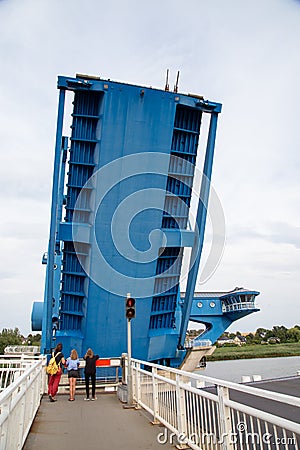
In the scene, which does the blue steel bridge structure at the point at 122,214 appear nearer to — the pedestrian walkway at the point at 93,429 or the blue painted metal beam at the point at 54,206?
the blue painted metal beam at the point at 54,206

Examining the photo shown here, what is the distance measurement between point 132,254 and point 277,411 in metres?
6.32

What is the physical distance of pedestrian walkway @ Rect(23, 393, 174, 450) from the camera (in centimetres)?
507

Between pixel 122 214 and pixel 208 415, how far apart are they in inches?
331

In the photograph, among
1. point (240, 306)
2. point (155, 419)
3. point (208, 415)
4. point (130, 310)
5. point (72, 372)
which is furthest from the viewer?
point (240, 306)

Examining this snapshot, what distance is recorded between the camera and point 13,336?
231ft

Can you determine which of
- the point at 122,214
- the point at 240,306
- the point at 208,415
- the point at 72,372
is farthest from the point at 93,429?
the point at 240,306

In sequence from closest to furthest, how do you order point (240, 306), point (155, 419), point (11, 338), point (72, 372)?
point (155, 419)
point (72, 372)
point (240, 306)
point (11, 338)

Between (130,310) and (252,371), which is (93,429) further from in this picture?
(252,371)

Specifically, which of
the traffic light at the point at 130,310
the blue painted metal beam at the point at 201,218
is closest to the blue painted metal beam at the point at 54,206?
the blue painted metal beam at the point at 201,218

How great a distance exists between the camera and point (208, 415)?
4.93m

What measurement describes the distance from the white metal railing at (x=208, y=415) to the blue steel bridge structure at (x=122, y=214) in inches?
227

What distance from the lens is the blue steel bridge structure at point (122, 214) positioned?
12383 mm

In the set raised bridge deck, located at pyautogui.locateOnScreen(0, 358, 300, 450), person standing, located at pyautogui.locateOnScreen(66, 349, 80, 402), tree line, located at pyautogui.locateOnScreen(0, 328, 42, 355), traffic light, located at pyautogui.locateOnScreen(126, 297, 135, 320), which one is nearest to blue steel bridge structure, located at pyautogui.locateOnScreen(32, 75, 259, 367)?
person standing, located at pyautogui.locateOnScreen(66, 349, 80, 402)

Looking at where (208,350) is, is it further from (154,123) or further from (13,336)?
(13,336)
